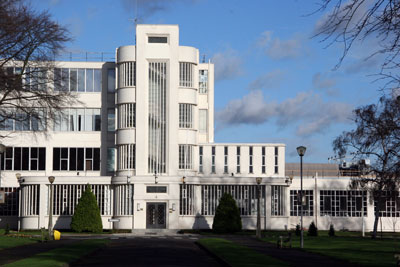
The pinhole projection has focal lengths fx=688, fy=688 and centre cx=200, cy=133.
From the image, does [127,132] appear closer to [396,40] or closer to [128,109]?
[128,109]

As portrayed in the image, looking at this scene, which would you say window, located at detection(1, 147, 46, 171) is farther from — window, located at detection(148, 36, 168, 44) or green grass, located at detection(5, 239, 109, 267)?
green grass, located at detection(5, 239, 109, 267)

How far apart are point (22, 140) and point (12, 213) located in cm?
733

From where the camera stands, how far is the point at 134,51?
65.4 m

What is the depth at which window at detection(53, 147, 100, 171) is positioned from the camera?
2702 inches

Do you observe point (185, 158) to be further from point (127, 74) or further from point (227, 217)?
point (127, 74)

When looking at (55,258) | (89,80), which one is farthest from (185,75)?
(55,258)

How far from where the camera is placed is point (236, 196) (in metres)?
65.6

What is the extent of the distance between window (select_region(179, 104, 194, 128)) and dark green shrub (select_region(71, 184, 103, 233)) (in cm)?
1147

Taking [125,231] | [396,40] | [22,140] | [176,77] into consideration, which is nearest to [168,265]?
[396,40]

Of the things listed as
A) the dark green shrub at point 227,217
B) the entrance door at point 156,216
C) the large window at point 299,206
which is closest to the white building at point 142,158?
the entrance door at point 156,216

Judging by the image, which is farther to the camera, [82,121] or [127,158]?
[82,121]

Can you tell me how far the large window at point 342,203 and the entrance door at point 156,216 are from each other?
A: 1743 cm

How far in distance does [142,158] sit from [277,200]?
13.4 m

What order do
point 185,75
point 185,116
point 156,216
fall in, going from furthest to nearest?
1. point 185,75
2. point 185,116
3. point 156,216
